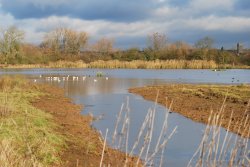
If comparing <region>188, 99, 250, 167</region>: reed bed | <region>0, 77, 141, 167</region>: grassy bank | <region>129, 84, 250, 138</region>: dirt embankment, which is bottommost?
<region>129, 84, 250, 138</region>: dirt embankment

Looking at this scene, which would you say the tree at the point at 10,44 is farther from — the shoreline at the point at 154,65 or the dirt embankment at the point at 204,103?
the dirt embankment at the point at 204,103

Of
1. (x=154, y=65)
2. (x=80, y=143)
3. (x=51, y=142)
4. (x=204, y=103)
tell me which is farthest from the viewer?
(x=154, y=65)

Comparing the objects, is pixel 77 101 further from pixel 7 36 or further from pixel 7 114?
pixel 7 36

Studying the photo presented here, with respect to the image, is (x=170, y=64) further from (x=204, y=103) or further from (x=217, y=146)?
(x=217, y=146)

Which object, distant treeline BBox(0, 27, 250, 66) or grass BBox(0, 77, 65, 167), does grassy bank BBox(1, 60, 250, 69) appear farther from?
grass BBox(0, 77, 65, 167)

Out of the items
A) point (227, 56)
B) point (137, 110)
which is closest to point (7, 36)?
point (227, 56)

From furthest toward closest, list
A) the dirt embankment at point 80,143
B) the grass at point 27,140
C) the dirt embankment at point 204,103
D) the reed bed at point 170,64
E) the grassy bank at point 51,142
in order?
the reed bed at point 170,64
the dirt embankment at point 204,103
the dirt embankment at point 80,143
the grassy bank at point 51,142
the grass at point 27,140

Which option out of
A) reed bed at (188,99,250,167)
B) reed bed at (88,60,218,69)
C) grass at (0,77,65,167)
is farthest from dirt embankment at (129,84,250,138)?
reed bed at (88,60,218,69)

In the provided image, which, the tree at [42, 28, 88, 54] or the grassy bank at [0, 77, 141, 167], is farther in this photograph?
the tree at [42, 28, 88, 54]

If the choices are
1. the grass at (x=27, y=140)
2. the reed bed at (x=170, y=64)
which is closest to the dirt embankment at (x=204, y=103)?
the grass at (x=27, y=140)

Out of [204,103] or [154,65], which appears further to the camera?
[154,65]

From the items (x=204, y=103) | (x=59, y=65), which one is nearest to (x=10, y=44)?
(x=59, y=65)

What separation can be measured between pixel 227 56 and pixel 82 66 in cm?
2579

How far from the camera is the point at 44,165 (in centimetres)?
814
